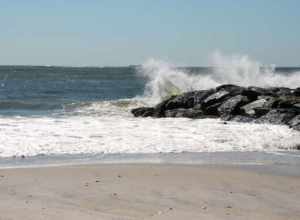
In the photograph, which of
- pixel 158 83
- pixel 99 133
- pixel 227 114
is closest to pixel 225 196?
pixel 99 133

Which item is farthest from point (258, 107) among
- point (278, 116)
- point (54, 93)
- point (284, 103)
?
point (54, 93)

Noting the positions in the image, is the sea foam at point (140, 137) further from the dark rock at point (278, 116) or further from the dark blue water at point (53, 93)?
the dark blue water at point (53, 93)

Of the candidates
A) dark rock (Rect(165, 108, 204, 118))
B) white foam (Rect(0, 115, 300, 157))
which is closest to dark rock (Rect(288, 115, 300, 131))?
white foam (Rect(0, 115, 300, 157))

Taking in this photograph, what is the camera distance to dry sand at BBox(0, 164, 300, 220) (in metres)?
6.89

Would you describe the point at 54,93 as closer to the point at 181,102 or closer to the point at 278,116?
the point at 181,102

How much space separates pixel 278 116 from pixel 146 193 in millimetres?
11506

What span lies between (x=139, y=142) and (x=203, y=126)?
4.37 m

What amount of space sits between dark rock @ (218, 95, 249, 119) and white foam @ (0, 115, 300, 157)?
7.26 feet

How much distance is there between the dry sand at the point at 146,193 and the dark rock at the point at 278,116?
8.39 metres

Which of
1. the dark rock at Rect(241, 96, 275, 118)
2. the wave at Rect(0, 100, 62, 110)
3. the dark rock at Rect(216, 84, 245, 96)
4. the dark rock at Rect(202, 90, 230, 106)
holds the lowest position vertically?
the wave at Rect(0, 100, 62, 110)

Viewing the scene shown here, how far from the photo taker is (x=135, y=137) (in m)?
14.6

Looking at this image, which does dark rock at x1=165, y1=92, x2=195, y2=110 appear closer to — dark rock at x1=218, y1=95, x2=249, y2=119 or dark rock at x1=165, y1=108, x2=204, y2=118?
dark rock at x1=165, y1=108, x2=204, y2=118

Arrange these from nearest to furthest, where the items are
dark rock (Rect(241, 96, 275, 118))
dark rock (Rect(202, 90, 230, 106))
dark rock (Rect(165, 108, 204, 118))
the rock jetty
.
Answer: the rock jetty
dark rock (Rect(241, 96, 275, 118))
dark rock (Rect(165, 108, 204, 118))
dark rock (Rect(202, 90, 230, 106))

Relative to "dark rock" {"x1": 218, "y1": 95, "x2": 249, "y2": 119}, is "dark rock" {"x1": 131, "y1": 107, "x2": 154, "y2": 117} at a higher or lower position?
lower
